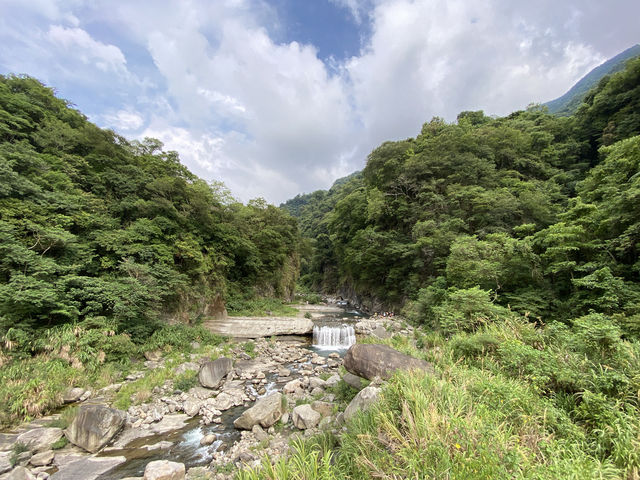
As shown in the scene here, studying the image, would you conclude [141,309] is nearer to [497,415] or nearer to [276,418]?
[276,418]

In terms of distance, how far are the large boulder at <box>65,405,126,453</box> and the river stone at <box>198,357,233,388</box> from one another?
292 cm

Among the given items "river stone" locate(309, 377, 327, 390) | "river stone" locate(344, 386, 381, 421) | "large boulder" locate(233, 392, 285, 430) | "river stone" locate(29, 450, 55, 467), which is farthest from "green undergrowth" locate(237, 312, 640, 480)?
"river stone" locate(29, 450, 55, 467)

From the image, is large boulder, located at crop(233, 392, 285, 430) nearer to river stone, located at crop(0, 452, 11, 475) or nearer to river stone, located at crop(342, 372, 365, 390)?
river stone, located at crop(342, 372, 365, 390)

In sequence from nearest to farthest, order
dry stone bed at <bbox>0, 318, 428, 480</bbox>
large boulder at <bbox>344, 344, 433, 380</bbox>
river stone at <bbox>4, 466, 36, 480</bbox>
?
river stone at <bbox>4, 466, 36, 480</bbox>, dry stone bed at <bbox>0, 318, 428, 480</bbox>, large boulder at <bbox>344, 344, 433, 380</bbox>

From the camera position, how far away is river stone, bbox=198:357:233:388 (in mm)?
8683

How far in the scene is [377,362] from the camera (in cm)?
546

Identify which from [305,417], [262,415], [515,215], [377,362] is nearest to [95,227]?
[262,415]

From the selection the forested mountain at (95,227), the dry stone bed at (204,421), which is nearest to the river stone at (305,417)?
the dry stone bed at (204,421)

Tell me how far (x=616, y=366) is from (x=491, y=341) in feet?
6.34

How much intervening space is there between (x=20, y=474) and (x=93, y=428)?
4.05ft

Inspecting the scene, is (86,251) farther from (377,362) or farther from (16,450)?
(377,362)

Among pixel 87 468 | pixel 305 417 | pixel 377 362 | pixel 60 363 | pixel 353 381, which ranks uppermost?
pixel 377 362

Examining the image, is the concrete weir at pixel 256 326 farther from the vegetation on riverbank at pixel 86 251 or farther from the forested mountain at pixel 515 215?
the forested mountain at pixel 515 215

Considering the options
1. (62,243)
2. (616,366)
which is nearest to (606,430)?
(616,366)
